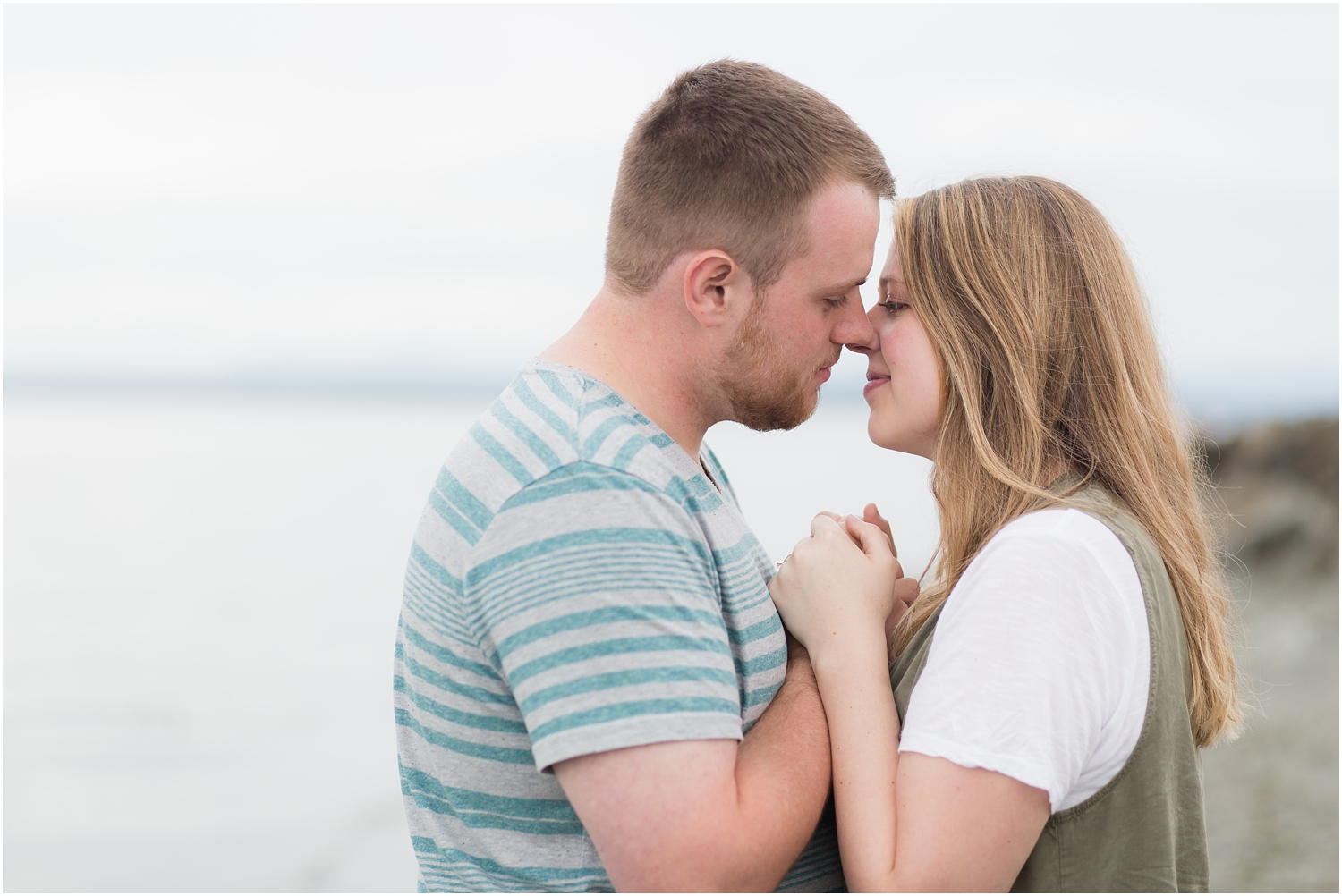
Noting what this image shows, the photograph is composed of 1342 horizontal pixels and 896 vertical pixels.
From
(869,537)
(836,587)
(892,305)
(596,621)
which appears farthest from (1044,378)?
(596,621)

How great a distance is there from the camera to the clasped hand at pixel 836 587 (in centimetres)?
200

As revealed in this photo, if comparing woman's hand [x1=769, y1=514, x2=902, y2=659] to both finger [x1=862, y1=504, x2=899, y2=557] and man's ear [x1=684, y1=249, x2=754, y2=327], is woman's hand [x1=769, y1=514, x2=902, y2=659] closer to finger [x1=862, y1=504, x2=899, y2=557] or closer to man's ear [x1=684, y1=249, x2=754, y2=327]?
finger [x1=862, y1=504, x2=899, y2=557]

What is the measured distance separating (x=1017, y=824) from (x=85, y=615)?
14351 mm

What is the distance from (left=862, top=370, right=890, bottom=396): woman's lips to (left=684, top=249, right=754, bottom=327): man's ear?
39 cm

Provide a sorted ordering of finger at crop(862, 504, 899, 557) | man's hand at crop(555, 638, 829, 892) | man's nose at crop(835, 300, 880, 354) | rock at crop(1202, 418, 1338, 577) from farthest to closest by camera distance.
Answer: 1. rock at crop(1202, 418, 1338, 577)
2. finger at crop(862, 504, 899, 557)
3. man's nose at crop(835, 300, 880, 354)
4. man's hand at crop(555, 638, 829, 892)

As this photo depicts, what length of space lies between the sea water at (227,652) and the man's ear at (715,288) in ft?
2.13

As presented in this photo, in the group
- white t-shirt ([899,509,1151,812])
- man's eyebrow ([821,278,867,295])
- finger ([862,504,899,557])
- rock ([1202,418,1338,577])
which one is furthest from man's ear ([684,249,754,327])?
rock ([1202,418,1338,577])

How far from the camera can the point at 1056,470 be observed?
2055mm

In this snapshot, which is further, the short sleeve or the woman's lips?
the woman's lips

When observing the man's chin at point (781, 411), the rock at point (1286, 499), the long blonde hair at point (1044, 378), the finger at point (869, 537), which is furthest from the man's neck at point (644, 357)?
the rock at point (1286, 499)

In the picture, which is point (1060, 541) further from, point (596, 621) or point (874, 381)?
point (596, 621)

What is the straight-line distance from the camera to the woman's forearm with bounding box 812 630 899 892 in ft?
5.70

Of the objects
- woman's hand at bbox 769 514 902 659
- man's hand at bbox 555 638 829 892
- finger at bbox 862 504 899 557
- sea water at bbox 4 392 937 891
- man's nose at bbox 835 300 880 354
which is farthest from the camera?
sea water at bbox 4 392 937 891

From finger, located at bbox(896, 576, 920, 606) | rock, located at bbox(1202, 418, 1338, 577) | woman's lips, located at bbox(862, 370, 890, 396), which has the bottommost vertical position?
rock, located at bbox(1202, 418, 1338, 577)
